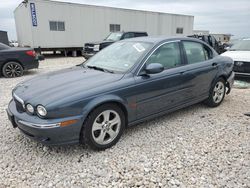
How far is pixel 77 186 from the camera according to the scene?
2.28 m

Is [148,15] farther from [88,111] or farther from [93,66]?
[88,111]

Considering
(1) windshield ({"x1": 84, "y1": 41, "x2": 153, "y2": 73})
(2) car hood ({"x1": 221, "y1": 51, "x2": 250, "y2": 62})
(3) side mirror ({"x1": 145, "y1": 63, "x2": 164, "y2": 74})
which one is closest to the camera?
(3) side mirror ({"x1": 145, "y1": 63, "x2": 164, "y2": 74})

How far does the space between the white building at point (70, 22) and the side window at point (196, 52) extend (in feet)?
39.5

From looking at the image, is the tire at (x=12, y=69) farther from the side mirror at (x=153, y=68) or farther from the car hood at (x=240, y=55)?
the car hood at (x=240, y=55)

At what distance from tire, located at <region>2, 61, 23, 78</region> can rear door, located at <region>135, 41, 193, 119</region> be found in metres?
6.21

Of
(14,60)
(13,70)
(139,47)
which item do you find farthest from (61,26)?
(139,47)

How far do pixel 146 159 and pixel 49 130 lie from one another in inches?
49.2

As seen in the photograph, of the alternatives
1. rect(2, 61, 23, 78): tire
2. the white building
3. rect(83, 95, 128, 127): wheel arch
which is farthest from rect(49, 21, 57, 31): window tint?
rect(83, 95, 128, 127): wheel arch

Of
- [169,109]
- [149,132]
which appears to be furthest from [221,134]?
[149,132]

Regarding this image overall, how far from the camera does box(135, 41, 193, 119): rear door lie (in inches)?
123

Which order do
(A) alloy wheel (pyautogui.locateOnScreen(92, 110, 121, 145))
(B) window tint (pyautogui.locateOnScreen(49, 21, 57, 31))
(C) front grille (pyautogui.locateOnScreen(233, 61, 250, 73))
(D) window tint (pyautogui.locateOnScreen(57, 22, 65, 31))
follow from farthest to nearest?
(D) window tint (pyautogui.locateOnScreen(57, 22, 65, 31))
(B) window tint (pyautogui.locateOnScreen(49, 21, 57, 31))
(C) front grille (pyautogui.locateOnScreen(233, 61, 250, 73))
(A) alloy wheel (pyautogui.locateOnScreen(92, 110, 121, 145))

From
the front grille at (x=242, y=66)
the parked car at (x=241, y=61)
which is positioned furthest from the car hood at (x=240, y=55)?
the front grille at (x=242, y=66)

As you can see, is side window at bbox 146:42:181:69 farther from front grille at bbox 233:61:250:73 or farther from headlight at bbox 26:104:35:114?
front grille at bbox 233:61:250:73

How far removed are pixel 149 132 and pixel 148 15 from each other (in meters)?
16.0
